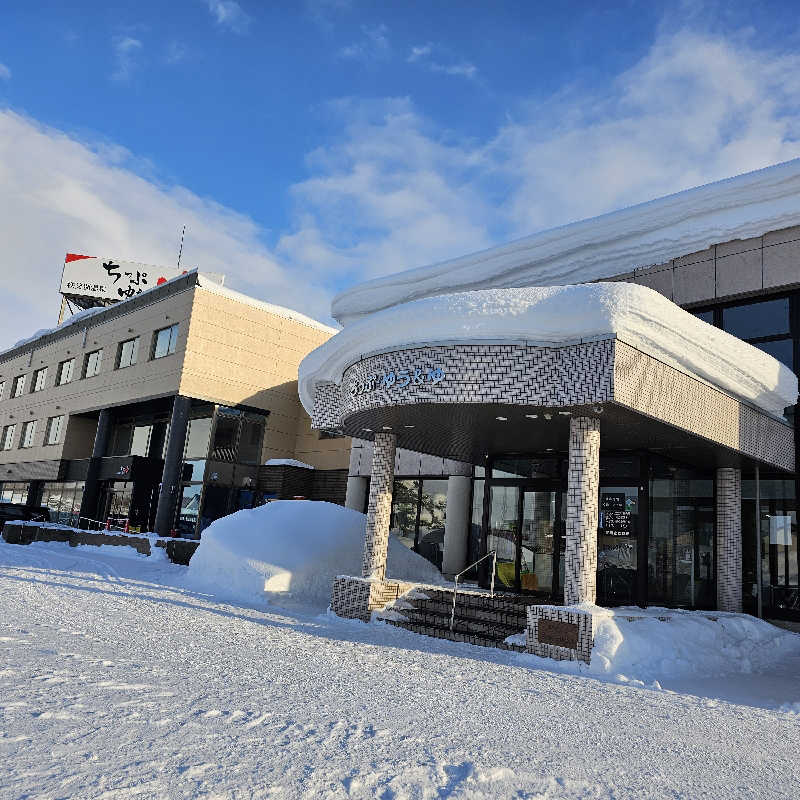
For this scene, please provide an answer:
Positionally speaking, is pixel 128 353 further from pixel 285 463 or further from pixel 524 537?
pixel 524 537

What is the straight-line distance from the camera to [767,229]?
45.7 feet

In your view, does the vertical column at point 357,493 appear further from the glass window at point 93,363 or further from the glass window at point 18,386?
the glass window at point 18,386

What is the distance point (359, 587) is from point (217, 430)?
18.3 m

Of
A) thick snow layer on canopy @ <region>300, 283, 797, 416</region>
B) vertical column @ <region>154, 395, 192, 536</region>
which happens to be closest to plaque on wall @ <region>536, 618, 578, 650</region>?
thick snow layer on canopy @ <region>300, 283, 797, 416</region>

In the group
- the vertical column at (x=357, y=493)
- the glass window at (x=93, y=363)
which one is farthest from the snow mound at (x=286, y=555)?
the glass window at (x=93, y=363)

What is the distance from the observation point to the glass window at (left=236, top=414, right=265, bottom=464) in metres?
30.0

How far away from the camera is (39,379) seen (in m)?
41.0

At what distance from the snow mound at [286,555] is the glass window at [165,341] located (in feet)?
49.6

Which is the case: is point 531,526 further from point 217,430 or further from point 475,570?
point 217,430

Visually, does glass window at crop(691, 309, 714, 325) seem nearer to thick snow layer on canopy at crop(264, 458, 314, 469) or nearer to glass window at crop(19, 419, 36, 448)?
thick snow layer on canopy at crop(264, 458, 314, 469)

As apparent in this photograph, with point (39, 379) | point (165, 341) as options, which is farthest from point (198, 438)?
point (39, 379)

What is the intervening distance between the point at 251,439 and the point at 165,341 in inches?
222

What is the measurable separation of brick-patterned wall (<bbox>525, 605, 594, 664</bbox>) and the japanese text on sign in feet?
11.9

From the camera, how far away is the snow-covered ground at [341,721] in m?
4.22
